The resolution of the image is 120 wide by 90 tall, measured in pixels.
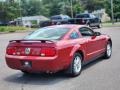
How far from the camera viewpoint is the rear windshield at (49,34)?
377 inches

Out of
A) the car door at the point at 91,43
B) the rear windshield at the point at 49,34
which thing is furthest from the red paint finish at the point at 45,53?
the car door at the point at 91,43

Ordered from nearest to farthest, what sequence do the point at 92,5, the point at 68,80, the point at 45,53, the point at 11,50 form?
1. the point at 45,53
2. the point at 68,80
3. the point at 11,50
4. the point at 92,5

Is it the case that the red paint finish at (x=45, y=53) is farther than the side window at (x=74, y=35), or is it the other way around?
the side window at (x=74, y=35)

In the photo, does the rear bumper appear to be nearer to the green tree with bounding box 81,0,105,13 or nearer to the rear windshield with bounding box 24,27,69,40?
the rear windshield with bounding box 24,27,69,40

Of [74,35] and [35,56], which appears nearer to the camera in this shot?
[35,56]

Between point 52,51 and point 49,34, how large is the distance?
121 cm

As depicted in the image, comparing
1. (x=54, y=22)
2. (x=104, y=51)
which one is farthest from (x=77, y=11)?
(x=104, y=51)

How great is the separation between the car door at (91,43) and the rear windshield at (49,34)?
0.81m

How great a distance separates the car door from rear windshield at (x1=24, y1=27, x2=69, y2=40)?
81cm

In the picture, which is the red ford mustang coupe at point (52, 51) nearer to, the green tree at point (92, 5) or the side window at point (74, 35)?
the side window at point (74, 35)

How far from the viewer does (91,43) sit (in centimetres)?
1059

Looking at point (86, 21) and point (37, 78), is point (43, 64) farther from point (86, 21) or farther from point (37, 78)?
point (86, 21)

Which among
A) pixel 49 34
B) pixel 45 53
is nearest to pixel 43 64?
pixel 45 53

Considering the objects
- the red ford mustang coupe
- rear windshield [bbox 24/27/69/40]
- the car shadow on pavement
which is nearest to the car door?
the red ford mustang coupe
